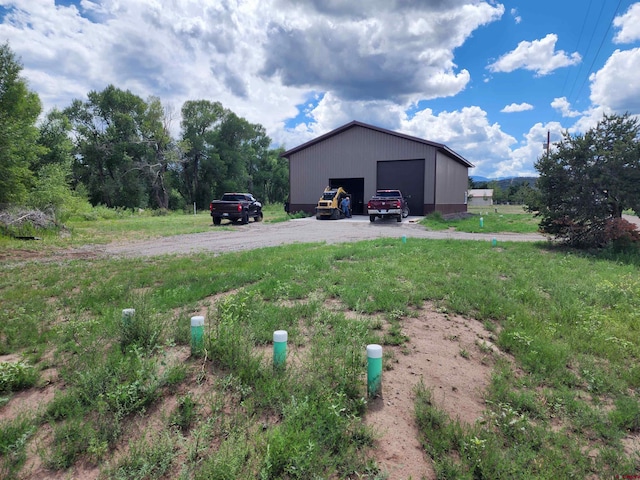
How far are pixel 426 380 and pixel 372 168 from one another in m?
26.1

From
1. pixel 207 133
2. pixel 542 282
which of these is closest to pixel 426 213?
pixel 542 282

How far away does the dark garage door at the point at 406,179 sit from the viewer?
27.4 m

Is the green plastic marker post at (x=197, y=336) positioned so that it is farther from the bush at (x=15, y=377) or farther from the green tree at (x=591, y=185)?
the green tree at (x=591, y=185)

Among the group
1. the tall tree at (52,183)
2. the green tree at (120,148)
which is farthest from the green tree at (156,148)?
the tall tree at (52,183)

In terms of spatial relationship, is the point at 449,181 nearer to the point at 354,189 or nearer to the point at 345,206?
the point at 354,189

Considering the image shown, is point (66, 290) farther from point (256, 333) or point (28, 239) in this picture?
point (28, 239)

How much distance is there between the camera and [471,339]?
15.0ft

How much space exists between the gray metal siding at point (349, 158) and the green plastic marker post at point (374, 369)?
25.3 metres

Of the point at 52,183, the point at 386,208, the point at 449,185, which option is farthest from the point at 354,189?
the point at 52,183

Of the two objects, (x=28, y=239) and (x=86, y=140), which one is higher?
(x=86, y=140)

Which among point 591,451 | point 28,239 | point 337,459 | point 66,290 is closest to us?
point 337,459

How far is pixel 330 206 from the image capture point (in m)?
25.3

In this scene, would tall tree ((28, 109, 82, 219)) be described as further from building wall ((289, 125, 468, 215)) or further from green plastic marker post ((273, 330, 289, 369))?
green plastic marker post ((273, 330, 289, 369))

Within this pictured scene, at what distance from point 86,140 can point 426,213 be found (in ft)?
135
